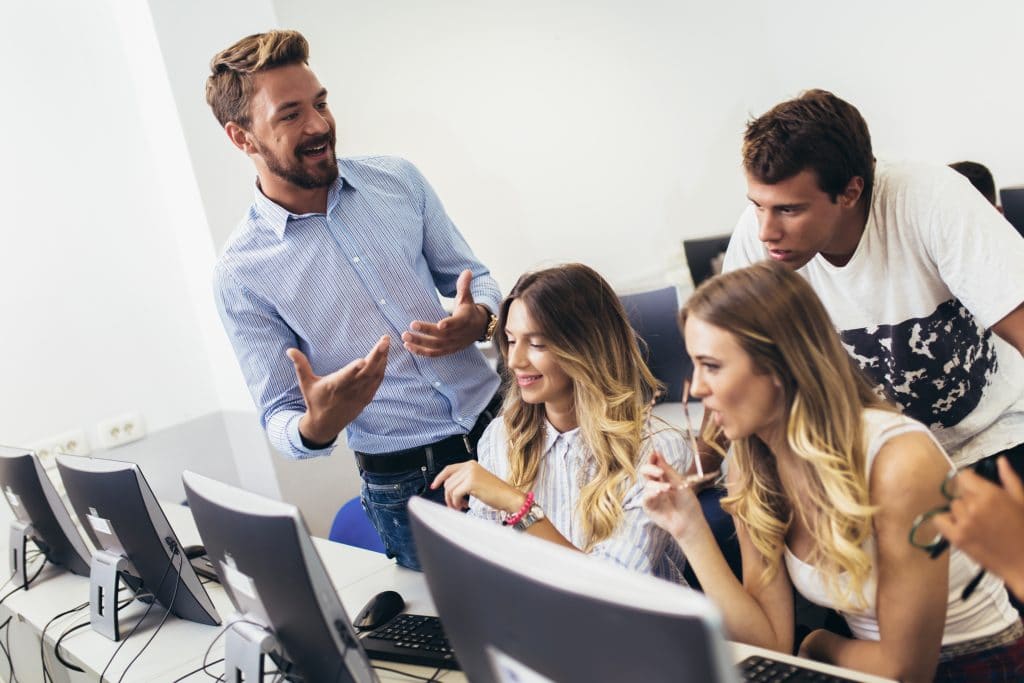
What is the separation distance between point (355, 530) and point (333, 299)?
821 mm

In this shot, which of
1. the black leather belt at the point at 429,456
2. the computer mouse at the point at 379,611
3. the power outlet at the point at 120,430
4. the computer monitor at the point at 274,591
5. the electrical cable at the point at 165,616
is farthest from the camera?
the power outlet at the point at 120,430

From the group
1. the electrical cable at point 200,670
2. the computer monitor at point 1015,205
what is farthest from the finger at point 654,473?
the computer monitor at point 1015,205

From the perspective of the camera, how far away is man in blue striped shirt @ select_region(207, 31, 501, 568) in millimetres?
1976

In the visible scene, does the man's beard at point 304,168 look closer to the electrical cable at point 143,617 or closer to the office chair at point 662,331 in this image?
the electrical cable at point 143,617

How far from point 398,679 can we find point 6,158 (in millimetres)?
2374

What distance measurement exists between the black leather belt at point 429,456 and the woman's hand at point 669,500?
775mm

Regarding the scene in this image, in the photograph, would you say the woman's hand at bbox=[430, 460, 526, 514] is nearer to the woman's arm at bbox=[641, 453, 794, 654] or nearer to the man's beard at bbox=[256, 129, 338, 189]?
the woman's arm at bbox=[641, 453, 794, 654]

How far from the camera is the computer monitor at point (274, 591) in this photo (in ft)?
4.01

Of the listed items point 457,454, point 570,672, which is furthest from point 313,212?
point 570,672

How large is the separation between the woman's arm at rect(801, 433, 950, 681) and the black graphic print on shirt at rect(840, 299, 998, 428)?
1.21 feet

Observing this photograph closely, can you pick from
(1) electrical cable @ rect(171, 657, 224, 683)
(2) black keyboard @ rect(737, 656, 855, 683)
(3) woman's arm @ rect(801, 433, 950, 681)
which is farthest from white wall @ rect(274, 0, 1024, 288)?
(2) black keyboard @ rect(737, 656, 855, 683)

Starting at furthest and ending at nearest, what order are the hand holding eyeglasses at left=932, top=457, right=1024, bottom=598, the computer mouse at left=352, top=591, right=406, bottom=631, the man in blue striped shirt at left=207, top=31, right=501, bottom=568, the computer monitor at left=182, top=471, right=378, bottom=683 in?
the man in blue striped shirt at left=207, top=31, right=501, bottom=568 → the computer mouse at left=352, top=591, right=406, bottom=631 → the computer monitor at left=182, top=471, right=378, bottom=683 → the hand holding eyeglasses at left=932, top=457, right=1024, bottom=598

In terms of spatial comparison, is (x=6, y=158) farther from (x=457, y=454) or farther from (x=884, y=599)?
(x=884, y=599)

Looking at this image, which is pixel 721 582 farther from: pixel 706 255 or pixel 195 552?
pixel 706 255
